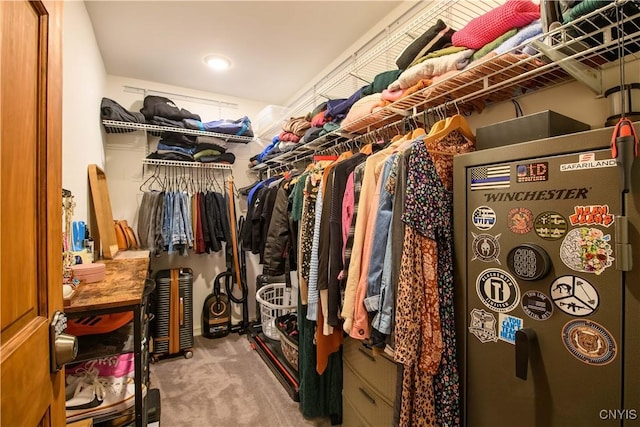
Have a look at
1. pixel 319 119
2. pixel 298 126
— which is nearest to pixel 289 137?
pixel 298 126

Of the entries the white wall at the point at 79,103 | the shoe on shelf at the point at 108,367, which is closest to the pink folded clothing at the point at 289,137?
the white wall at the point at 79,103

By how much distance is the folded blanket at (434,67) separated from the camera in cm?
119

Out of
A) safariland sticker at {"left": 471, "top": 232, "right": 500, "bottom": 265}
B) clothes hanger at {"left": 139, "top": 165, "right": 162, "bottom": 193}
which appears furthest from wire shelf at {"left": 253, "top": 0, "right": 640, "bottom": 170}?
clothes hanger at {"left": 139, "top": 165, "right": 162, "bottom": 193}

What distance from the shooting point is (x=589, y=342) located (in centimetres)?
69

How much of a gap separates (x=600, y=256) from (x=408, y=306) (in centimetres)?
50

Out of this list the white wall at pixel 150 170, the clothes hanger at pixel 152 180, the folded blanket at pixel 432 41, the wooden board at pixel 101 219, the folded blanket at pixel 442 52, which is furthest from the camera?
the clothes hanger at pixel 152 180

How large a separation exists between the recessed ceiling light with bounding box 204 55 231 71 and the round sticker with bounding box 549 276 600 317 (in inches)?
108

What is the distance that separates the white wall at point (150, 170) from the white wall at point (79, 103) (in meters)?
0.64

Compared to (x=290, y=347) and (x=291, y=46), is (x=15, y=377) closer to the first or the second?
(x=290, y=347)

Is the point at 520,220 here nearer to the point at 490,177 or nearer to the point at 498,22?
the point at 490,177

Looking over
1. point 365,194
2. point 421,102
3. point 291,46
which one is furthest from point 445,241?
point 291,46

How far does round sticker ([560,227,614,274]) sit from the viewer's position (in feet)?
2.20

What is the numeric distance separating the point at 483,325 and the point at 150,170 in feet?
10.6

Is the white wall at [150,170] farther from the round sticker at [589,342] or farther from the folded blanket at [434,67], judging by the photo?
the round sticker at [589,342]
